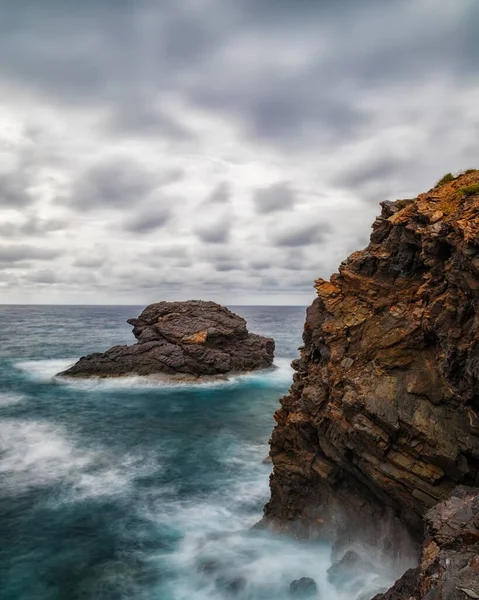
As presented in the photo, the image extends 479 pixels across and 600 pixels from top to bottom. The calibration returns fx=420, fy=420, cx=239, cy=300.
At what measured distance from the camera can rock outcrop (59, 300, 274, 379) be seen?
229 feet

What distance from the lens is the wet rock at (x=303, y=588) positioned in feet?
64.0

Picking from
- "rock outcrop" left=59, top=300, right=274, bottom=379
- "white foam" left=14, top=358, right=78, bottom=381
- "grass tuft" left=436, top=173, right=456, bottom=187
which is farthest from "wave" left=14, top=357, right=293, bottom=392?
"grass tuft" left=436, top=173, right=456, bottom=187

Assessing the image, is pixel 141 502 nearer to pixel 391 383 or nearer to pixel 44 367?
pixel 391 383

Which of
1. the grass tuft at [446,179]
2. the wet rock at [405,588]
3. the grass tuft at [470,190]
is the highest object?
the grass tuft at [446,179]

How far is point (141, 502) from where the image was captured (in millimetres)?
29672

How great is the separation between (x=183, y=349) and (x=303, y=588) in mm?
52780

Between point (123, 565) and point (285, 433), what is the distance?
11.5 meters

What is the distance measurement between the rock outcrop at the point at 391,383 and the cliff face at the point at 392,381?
0.05 meters

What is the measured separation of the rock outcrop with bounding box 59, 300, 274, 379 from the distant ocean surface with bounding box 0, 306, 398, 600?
1047 centimetres

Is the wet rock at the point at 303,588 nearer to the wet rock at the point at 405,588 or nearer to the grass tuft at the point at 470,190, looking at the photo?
the wet rock at the point at 405,588

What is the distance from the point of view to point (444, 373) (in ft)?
55.6

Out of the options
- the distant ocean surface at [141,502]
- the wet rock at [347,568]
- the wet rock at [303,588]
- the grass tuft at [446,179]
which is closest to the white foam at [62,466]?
the distant ocean surface at [141,502]

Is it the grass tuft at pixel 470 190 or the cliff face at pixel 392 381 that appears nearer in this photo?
the cliff face at pixel 392 381

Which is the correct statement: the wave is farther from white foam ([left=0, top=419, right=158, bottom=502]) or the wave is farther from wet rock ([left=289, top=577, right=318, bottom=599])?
wet rock ([left=289, top=577, right=318, bottom=599])
